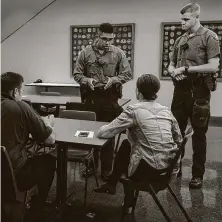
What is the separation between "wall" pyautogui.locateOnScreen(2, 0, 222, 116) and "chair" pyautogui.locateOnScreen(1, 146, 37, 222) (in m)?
4.96

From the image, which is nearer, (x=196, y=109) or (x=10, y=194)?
(x=10, y=194)

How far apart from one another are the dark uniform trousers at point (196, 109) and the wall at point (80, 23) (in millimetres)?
3536

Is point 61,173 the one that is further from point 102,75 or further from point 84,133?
point 102,75

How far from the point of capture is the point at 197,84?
316 centimetres

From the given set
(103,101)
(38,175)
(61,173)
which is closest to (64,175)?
(61,173)

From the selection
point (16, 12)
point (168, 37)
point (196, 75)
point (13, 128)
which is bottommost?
point (13, 128)

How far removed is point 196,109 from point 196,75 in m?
0.31

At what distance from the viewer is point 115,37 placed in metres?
6.86

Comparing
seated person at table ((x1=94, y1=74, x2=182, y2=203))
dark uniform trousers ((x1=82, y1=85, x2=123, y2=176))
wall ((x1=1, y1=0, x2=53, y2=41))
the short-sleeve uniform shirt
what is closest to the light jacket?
seated person at table ((x1=94, y1=74, x2=182, y2=203))

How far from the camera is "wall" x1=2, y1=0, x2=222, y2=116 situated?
6.62 metres

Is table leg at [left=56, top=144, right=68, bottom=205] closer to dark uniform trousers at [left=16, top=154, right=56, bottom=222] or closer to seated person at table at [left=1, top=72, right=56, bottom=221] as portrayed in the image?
dark uniform trousers at [left=16, top=154, right=56, bottom=222]

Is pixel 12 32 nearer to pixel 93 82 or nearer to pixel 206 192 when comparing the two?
pixel 93 82

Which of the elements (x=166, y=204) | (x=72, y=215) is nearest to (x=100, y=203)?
(x=72, y=215)

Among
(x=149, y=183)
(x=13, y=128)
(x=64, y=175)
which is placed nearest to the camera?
(x=13, y=128)
